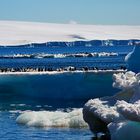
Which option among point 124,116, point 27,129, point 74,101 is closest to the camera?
point 124,116

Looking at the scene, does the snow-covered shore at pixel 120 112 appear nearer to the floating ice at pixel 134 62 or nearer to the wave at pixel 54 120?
the wave at pixel 54 120

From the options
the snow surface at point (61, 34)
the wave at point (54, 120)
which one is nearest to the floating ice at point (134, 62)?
the wave at point (54, 120)

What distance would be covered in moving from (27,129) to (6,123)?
6.58ft

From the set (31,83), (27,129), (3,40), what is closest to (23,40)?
(3,40)

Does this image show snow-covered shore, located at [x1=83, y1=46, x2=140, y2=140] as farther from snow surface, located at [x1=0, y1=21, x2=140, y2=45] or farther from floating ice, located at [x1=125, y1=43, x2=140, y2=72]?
snow surface, located at [x1=0, y1=21, x2=140, y2=45]

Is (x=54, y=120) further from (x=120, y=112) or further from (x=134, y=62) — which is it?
(x=120, y=112)

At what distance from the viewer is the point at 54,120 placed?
22.0m

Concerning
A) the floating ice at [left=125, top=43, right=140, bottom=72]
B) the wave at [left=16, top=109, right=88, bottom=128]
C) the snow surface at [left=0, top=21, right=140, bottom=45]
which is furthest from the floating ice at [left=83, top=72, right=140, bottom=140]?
the snow surface at [left=0, top=21, right=140, bottom=45]

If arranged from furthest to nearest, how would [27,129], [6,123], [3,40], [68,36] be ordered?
[68,36] < [3,40] < [6,123] < [27,129]

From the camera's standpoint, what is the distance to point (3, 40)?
148m

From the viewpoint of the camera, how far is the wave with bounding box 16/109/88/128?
840 inches

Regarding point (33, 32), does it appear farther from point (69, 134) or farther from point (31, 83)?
point (69, 134)

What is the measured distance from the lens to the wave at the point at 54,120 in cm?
2132

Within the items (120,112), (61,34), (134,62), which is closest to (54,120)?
(134,62)
